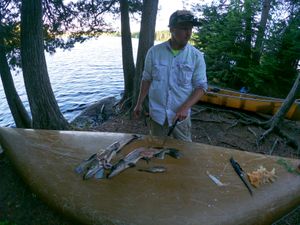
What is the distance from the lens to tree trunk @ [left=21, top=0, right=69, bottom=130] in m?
4.71

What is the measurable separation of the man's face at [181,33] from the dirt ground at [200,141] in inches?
87.3

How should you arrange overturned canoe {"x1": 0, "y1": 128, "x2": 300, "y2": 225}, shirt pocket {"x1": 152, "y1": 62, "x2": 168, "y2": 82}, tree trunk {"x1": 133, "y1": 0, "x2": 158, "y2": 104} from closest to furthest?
overturned canoe {"x1": 0, "y1": 128, "x2": 300, "y2": 225} → shirt pocket {"x1": 152, "y1": 62, "x2": 168, "y2": 82} → tree trunk {"x1": 133, "y1": 0, "x2": 158, "y2": 104}

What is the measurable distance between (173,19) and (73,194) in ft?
7.02

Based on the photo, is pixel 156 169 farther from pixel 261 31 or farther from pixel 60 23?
pixel 261 31

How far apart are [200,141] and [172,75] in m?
3.29

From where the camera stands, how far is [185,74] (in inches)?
125

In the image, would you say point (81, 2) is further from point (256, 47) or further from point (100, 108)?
point (256, 47)

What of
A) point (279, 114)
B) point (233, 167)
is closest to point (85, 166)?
point (233, 167)

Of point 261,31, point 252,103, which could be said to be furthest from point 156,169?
point 261,31

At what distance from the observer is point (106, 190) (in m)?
2.61

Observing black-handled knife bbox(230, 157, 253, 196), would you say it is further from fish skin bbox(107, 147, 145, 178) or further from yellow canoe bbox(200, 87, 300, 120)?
yellow canoe bbox(200, 87, 300, 120)

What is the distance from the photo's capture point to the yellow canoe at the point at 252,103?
724 cm

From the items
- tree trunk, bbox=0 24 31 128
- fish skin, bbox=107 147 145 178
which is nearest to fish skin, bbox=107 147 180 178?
fish skin, bbox=107 147 145 178

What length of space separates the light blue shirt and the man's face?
0.13m
